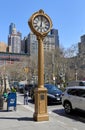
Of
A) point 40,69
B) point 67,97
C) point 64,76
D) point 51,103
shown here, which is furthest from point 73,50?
point 40,69

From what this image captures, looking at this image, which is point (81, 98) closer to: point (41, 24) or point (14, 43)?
point (41, 24)

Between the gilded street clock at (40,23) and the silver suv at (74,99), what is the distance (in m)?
4.26

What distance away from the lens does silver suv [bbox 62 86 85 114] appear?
589 inches

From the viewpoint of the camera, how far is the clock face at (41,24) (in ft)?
43.6

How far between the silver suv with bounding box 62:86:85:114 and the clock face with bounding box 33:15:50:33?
4.29 m

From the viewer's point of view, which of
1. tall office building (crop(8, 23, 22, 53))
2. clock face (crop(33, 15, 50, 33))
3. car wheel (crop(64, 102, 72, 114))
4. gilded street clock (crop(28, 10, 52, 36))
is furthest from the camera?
tall office building (crop(8, 23, 22, 53))

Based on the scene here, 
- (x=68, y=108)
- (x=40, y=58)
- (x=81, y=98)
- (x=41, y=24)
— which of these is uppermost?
(x=41, y=24)

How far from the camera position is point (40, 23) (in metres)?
13.5

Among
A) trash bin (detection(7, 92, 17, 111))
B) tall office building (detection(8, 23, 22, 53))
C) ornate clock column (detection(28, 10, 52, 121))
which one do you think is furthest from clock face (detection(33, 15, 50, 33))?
tall office building (detection(8, 23, 22, 53))

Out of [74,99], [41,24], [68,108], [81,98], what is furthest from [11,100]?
[41,24]

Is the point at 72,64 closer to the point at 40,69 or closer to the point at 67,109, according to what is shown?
the point at 67,109

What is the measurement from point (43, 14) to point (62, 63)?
41.6m

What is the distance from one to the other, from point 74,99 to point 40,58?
4078 millimetres

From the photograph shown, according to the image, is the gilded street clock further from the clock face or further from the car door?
the car door
